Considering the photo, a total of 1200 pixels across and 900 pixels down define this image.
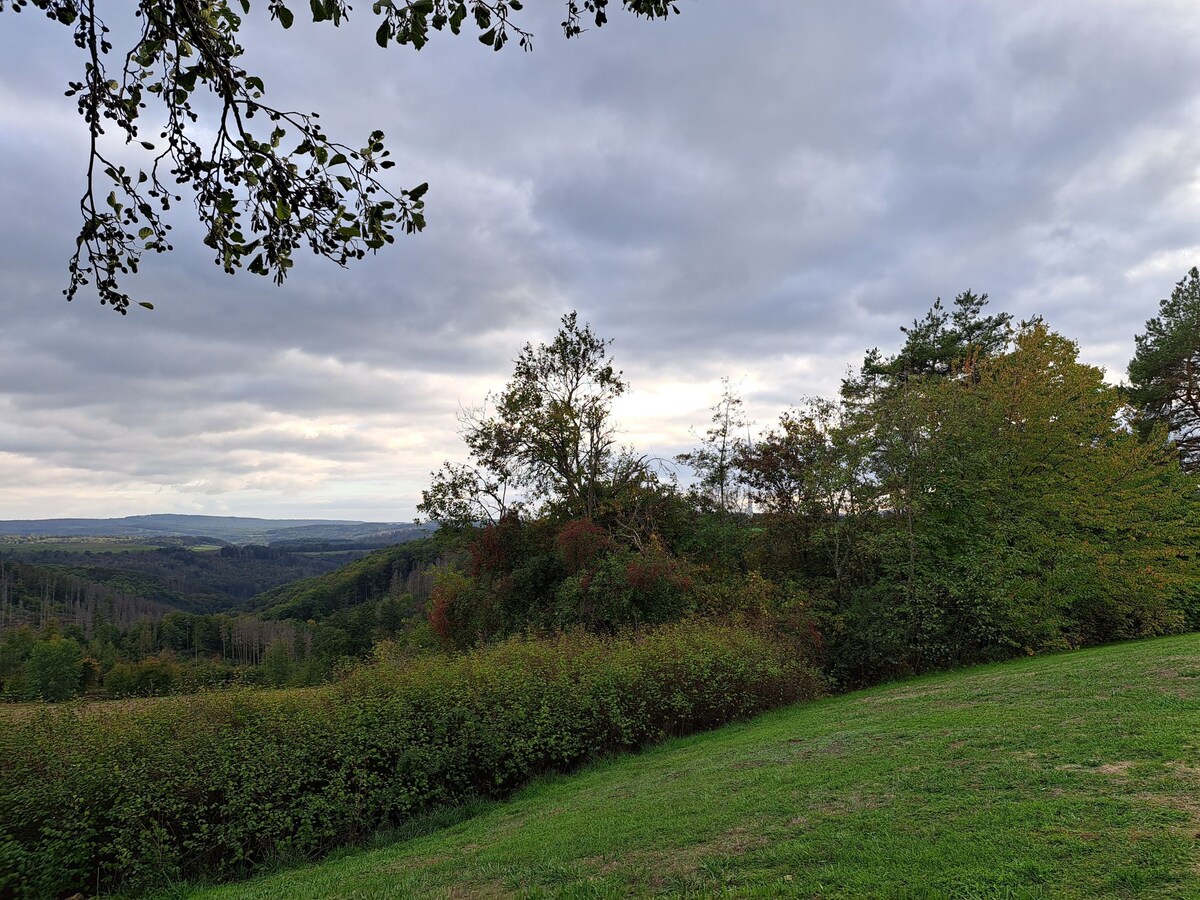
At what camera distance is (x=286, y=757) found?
7.06 metres

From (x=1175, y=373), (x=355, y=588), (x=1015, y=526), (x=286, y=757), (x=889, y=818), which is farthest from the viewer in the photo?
(x=355, y=588)

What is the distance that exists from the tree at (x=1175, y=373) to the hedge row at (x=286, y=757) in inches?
1111

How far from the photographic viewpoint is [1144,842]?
312cm

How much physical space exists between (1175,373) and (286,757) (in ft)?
119

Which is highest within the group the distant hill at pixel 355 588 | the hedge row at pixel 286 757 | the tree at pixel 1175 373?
the tree at pixel 1175 373

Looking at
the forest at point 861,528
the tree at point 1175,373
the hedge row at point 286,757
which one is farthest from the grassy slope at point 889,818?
the tree at point 1175,373

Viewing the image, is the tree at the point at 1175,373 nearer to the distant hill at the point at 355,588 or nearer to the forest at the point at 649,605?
the forest at the point at 649,605

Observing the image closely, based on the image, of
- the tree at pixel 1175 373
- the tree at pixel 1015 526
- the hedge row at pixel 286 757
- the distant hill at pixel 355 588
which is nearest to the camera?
the hedge row at pixel 286 757

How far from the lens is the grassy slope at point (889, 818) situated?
3172 millimetres

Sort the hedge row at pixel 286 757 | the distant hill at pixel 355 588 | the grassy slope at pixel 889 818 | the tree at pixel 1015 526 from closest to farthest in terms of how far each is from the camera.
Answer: the grassy slope at pixel 889 818 → the hedge row at pixel 286 757 → the tree at pixel 1015 526 → the distant hill at pixel 355 588

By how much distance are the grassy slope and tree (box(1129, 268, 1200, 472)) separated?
25.2 metres

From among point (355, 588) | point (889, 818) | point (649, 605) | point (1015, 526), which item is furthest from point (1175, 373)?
point (355, 588)

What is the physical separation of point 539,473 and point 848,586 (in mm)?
10996

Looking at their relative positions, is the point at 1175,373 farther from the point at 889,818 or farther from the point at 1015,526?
the point at 889,818
